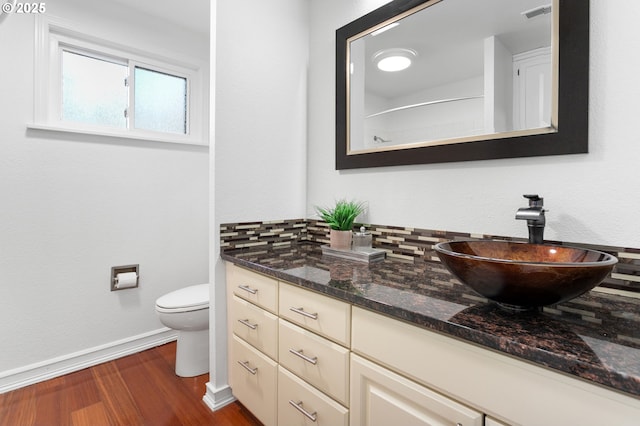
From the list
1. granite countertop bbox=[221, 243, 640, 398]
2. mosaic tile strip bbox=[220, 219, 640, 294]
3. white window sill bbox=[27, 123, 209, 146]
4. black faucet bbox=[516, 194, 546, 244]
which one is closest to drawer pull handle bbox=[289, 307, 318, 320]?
granite countertop bbox=[221, 243, 640, 398]

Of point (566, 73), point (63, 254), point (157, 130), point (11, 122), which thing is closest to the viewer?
point (566, 73)

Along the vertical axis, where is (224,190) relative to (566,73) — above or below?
below

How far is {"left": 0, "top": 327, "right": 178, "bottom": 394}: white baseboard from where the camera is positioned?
183 cm

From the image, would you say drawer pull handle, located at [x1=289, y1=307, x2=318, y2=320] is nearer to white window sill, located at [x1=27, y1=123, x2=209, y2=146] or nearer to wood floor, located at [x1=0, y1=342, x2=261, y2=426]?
wood floor, located at [x1=0, y1=342, x2=261, y2=426]

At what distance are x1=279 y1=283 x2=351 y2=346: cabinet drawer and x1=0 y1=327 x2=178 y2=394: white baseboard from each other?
161 centimetres

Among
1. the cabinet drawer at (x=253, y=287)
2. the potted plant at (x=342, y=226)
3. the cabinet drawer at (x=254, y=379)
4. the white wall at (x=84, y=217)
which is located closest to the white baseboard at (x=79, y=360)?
the white wall at (x=84, y=217)

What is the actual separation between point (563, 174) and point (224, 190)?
1.46 metres

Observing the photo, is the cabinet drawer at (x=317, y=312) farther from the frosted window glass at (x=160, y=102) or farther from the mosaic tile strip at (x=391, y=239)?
the frosted window glass at (x=160, y=102)

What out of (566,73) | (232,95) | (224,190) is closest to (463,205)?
(566,73)

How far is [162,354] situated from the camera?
7.36ft

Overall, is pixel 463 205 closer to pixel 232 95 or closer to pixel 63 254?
pixel 232 95

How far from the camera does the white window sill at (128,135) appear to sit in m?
1.90

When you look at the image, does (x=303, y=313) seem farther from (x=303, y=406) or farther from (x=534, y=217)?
(x=534, y=217)

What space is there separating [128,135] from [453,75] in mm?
2098
